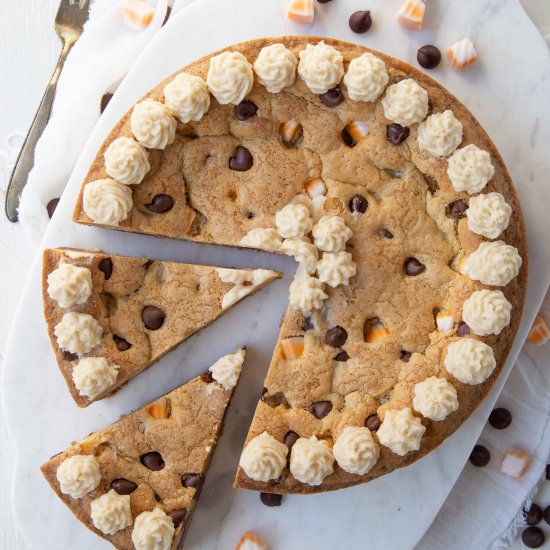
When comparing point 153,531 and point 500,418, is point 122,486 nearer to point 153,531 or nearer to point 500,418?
point 153,531

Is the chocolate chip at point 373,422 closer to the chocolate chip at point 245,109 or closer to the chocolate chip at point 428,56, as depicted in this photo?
the chocolate chip at point 245,109

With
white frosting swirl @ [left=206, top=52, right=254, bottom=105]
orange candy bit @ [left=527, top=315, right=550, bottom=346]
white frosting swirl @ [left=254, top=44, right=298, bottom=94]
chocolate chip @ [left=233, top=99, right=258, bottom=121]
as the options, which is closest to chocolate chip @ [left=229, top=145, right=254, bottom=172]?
chocolate chip @ [left=233, top=99, right=258, bottom=121]

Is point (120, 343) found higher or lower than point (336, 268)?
→ lower

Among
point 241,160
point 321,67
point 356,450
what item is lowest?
point 356,450

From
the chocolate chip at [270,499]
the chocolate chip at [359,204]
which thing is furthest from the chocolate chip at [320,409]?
the chocolate chip at [359,204]

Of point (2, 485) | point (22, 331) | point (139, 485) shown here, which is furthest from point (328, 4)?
point (2, 485)

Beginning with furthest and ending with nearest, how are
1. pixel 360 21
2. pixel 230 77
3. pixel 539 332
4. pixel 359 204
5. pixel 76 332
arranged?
pixel 539 332 < pixel 360 21 < pixel 359 204 < pixel 76 332 < pixel 230 77

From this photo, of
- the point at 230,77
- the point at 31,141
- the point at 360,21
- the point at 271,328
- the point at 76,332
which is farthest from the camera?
the point at 31,141

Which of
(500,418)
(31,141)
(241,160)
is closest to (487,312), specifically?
(500,418)

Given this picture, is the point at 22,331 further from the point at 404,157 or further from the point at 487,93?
the point at 487,93
